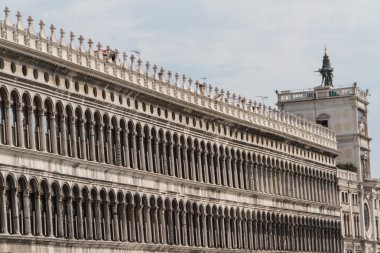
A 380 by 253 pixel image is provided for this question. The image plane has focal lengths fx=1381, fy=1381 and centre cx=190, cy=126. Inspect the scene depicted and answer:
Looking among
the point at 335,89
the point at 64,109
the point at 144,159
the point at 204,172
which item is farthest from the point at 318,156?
Answer: the point at 64,109

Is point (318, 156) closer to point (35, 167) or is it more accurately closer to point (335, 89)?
point (335, 89)

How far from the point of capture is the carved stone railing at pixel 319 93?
13725 cm

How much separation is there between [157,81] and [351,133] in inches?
2207

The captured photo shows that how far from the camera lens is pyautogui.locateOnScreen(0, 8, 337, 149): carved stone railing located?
6625 centimetres

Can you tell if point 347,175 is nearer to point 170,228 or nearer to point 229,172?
point 229,172

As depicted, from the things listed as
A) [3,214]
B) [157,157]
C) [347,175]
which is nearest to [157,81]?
[157,157]

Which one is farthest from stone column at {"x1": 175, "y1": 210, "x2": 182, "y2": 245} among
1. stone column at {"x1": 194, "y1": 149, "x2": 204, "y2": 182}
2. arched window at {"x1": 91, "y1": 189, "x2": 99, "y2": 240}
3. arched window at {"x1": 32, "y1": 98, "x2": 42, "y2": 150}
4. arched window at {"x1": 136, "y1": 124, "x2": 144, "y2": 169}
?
arched window at {"x1": 32, "y1": 98, "x2": 42, "y2": 150}

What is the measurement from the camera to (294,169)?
113000 mm

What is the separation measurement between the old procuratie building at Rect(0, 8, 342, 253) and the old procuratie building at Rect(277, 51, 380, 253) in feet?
61.3

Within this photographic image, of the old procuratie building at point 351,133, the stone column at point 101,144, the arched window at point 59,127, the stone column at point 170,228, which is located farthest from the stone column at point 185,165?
the old procuratie building at point 351,133

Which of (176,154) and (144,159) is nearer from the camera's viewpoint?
(144,159)

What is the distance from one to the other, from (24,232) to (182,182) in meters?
23.6

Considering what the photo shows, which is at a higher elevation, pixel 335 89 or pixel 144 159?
pixel 335 89

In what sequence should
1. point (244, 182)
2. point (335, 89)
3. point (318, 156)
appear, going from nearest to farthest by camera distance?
point (244, 182)
point (318, 156)
point (335, 89)
